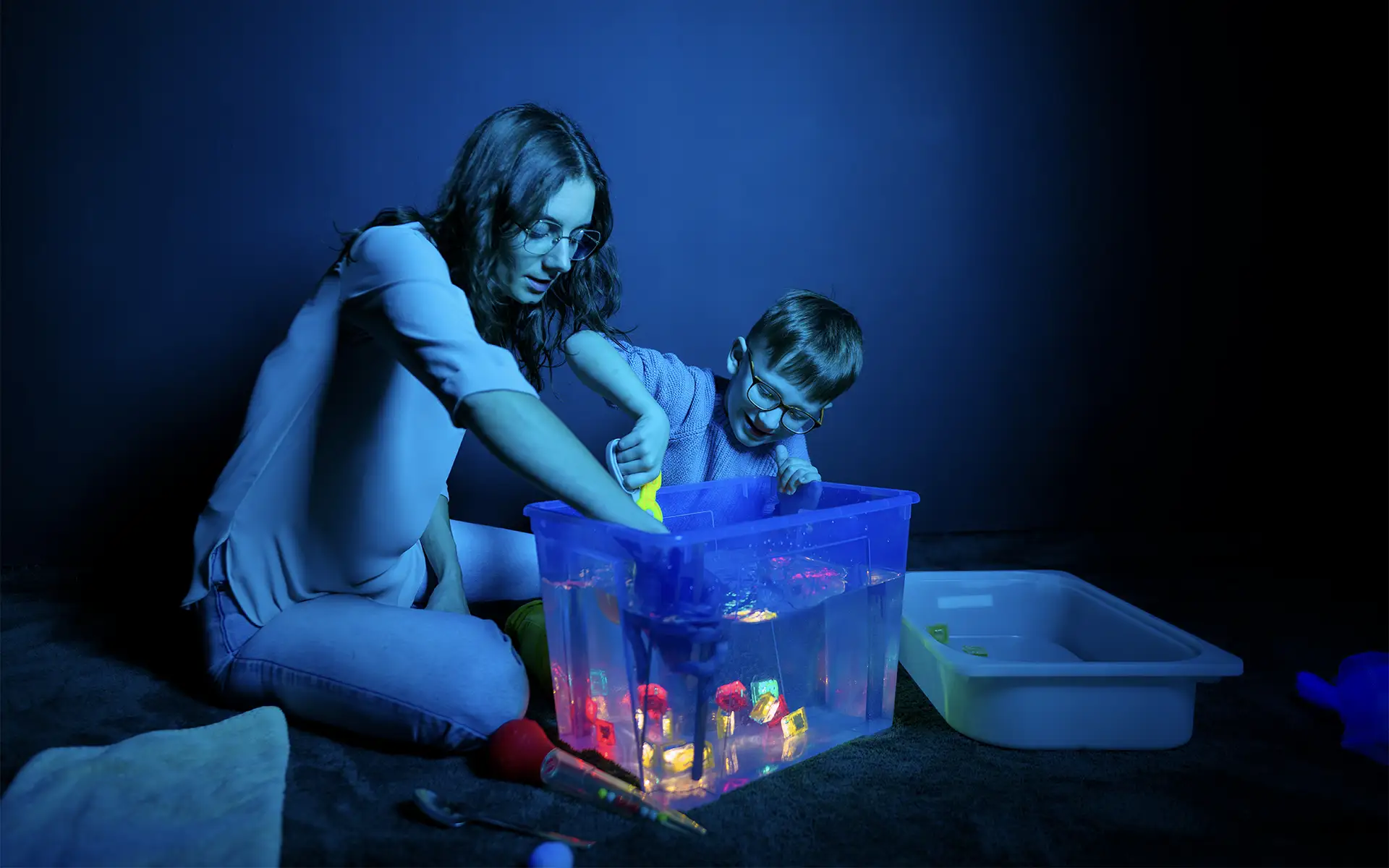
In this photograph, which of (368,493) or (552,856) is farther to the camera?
(368,493)

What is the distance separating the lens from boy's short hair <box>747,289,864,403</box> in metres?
1.24

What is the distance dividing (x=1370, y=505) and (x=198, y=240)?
263 centimetres

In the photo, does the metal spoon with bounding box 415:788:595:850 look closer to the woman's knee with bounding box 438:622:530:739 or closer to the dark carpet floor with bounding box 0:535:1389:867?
the dark carpet floor with bounding box 0:535:1389:867

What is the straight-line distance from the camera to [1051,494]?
6.31ft

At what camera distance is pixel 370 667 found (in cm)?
92

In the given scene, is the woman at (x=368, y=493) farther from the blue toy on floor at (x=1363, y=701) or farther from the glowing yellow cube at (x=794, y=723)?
the blue toy on floor at (x=1363, y=701)

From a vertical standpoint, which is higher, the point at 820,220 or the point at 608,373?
the point at 820,220

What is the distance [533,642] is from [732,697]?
39 centimetres

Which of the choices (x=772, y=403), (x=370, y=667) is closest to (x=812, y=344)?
(x=772, y=403)

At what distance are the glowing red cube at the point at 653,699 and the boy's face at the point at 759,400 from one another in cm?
55

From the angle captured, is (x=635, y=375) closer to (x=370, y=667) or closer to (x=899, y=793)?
(x=370, y=667)

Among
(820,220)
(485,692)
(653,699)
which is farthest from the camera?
(820,220)

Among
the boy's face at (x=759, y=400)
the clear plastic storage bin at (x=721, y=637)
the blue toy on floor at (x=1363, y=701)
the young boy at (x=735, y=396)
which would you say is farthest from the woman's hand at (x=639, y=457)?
the blue toy on floor at (x=1363, y=701)

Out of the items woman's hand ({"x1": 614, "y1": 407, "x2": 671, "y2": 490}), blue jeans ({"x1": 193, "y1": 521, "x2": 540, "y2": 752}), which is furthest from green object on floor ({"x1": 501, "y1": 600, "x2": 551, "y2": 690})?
woman's hand ({"x1": 614, "y1": 407, "x2": 671, "y2": 490})
